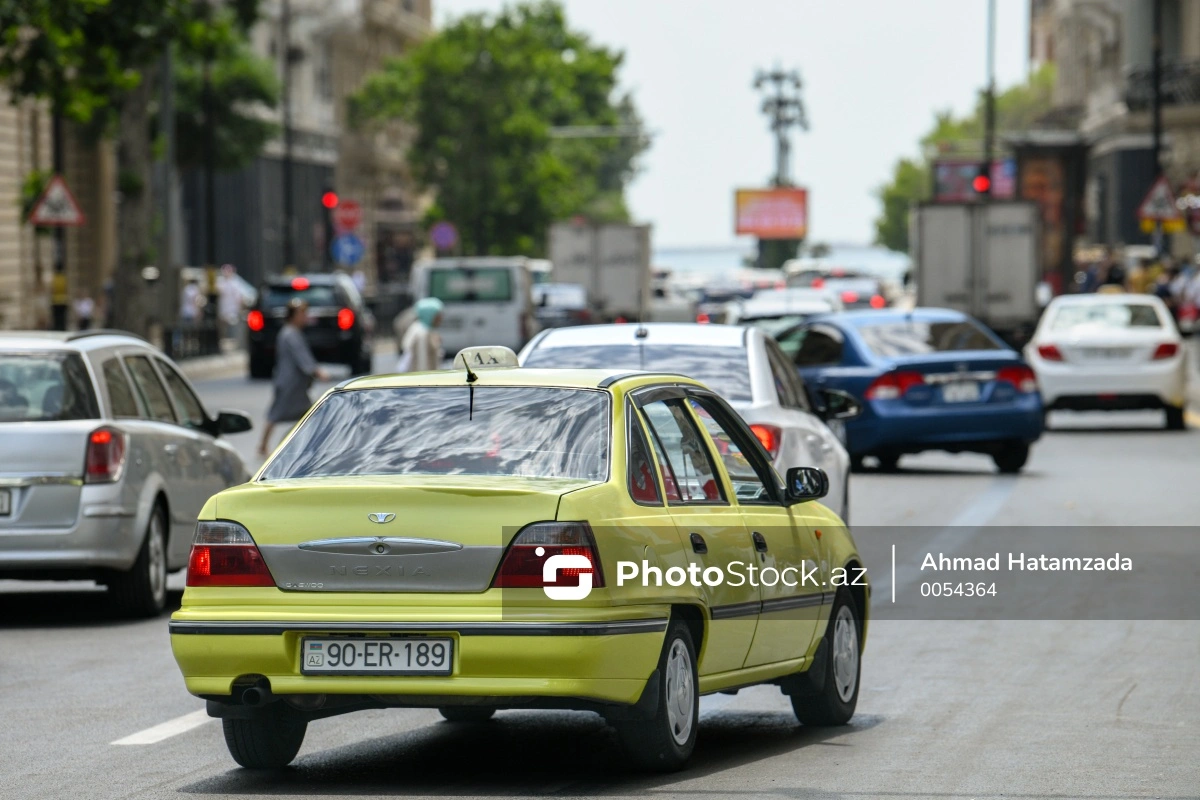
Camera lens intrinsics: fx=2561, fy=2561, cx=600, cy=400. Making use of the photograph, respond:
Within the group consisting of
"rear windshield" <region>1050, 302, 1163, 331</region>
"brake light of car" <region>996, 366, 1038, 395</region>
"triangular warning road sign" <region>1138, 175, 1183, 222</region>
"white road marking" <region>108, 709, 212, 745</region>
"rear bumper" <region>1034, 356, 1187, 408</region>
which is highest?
"triangular warning road sign" <region>1138, 175, 1183, 222</region>

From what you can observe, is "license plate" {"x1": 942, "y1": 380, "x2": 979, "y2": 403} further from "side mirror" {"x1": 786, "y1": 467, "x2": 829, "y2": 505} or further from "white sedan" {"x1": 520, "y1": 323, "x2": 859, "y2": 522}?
"side mirror" {"x1": 786, "y1": 467, "x2": 829, "y2": 505}

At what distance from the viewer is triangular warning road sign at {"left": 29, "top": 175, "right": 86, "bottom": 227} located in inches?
1216

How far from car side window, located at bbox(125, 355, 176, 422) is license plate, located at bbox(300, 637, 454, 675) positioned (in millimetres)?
6448

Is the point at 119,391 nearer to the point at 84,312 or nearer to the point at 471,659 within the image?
the point at 471,659

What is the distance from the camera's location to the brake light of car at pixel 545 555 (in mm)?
7363

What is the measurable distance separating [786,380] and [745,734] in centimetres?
527

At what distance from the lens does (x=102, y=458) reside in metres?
12.8

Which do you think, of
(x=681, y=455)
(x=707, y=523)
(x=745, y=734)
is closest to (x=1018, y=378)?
(x=745, y=734)

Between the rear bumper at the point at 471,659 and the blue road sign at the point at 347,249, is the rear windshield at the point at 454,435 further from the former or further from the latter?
the blue road sign at the point at 347,249

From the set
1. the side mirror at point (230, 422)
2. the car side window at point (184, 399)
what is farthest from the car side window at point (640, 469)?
the side mirror at point (230, 422)

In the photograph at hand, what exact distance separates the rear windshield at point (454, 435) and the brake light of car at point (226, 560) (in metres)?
0.29

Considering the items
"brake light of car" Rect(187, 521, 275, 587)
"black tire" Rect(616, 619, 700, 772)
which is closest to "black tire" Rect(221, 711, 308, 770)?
"brake light of car" Rect(187, 521, 275, 587)

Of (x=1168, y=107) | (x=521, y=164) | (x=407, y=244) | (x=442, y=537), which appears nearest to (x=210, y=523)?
(x=442, y=537)

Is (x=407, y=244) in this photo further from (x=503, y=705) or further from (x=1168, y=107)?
(x=503, y=705)
